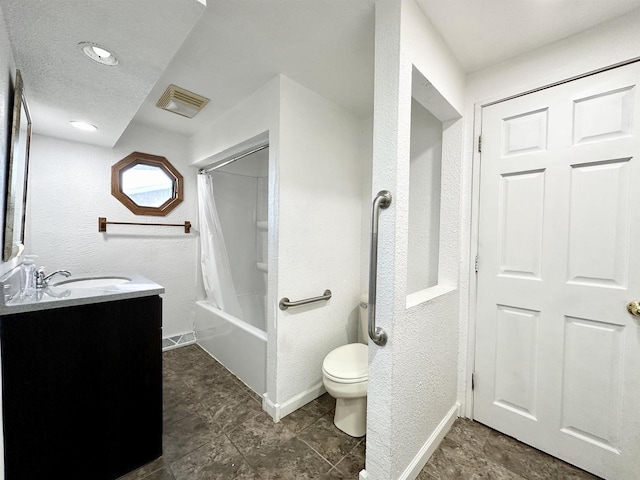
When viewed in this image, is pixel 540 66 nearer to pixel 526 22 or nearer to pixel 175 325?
pixel 526 22

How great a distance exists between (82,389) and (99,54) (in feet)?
4.96

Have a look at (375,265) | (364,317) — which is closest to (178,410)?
(364,317)

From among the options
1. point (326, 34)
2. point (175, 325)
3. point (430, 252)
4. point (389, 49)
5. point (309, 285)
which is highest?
point (326, 34)

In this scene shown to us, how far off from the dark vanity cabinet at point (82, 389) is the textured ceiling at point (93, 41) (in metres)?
1.12

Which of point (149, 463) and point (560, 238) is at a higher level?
point (560, 238)

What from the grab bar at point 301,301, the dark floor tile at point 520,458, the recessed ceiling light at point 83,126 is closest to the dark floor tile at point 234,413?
the grab bar at point 301,301

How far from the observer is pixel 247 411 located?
1749mm

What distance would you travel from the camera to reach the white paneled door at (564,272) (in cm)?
123

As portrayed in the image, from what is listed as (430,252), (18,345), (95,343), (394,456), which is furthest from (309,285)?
(18,345)

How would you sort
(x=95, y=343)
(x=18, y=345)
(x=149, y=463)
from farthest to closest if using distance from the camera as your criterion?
(x=149, y=463), (x=95, y=343), (x=18, y=345)

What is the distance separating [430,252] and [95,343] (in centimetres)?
199

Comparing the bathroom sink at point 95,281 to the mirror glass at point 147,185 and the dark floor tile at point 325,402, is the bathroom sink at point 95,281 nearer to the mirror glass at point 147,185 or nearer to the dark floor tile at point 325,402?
the mirror glass at point 147,185

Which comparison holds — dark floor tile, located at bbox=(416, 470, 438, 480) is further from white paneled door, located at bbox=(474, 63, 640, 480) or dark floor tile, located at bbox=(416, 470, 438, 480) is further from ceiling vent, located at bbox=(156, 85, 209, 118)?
ceiling vent, located at bbox=(156, 85, 209, 118)

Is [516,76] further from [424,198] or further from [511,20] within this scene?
[424,198]
